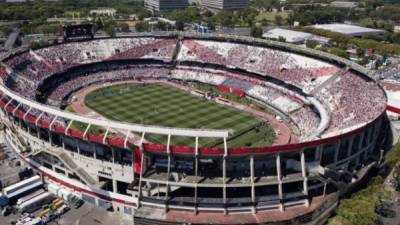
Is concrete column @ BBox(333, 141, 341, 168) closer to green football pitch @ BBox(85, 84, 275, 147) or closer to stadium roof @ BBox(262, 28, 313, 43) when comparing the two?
green football pitch @ BBox(85, 84, 275, 147)

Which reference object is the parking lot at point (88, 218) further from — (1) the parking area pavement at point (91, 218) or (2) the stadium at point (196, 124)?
(2) the stadium at point (196, 124)

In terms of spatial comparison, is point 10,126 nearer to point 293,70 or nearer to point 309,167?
point 309,167

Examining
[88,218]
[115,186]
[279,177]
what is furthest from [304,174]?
[88,218]

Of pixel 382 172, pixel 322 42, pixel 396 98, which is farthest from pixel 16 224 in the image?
pixel 322 42

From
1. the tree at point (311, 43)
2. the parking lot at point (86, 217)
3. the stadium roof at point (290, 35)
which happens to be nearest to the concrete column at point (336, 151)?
the parking lot at point (86, 217)

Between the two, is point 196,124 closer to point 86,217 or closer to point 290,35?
point 86,217
